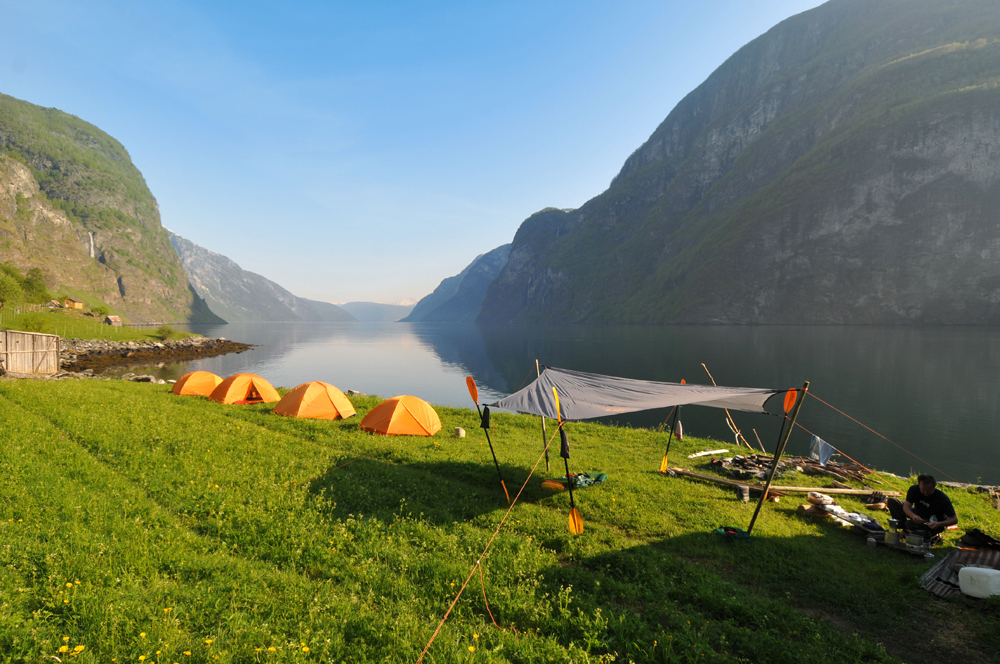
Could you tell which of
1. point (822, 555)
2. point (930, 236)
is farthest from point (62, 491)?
point (930, 236)

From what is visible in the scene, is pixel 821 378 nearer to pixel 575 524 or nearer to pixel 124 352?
pixel 575 524

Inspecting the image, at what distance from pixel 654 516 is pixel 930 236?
172 metres

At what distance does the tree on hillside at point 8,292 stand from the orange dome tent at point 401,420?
94.9 metres

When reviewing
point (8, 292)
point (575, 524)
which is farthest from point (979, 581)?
point (8, 292)

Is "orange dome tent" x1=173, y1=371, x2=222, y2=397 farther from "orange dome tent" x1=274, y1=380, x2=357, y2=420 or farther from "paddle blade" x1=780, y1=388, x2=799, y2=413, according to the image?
"paddle blade" x1=780, y1=388, x2=799, y2=413

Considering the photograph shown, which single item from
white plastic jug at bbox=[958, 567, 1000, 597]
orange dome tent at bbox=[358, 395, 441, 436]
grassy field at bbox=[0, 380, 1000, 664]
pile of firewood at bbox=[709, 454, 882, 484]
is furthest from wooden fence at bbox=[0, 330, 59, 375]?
white plastic jug at bbox=[958, 567, 1000, 597]

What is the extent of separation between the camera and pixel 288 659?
5.46 m

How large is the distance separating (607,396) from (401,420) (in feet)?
30.8

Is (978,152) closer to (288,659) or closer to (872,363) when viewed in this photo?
(872,363)

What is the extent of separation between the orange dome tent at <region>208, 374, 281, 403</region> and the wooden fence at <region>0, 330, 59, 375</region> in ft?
58.6

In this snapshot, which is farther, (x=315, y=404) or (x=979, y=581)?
(x=315, y=404)

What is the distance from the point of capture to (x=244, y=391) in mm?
23156

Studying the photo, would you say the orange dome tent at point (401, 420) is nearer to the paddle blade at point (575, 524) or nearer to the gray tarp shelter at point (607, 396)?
the gray tarp shelter at point (607, 396)

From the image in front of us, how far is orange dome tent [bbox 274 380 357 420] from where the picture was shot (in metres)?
20.0
